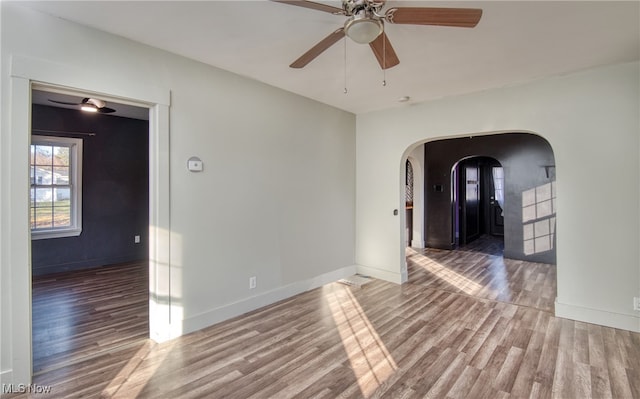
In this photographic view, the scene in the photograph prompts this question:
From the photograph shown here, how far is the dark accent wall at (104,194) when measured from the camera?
16.3ft

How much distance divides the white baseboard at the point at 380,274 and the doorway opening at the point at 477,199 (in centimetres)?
327

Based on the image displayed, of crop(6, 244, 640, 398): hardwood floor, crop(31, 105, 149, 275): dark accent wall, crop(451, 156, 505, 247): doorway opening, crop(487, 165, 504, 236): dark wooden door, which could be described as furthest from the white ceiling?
crop(487, 165, 504, 236): dark wooden door

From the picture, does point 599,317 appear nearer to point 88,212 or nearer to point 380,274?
point 380,274

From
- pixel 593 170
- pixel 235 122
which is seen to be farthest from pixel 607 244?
pixel 235 122

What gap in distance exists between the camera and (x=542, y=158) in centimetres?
575

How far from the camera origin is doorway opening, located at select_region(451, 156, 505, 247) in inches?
295

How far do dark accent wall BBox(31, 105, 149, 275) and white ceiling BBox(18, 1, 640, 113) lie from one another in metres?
3.62

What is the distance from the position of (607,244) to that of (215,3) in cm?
409

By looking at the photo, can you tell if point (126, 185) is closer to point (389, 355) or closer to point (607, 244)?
point (389, 355)

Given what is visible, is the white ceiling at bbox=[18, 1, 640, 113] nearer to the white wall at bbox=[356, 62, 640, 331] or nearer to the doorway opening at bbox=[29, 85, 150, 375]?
the white wall at bbox=[356, 62, 640, 331]

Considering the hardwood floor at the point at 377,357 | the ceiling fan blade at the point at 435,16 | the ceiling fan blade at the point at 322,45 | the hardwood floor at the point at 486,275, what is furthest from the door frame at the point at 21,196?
the hardwood floor at the point at 486,275

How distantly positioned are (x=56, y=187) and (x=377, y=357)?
220 inches

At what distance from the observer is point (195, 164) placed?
300 centimetres

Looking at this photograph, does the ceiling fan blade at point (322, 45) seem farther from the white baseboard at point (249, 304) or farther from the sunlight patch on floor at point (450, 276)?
the sunlight patch on floor at point (450, 276)
